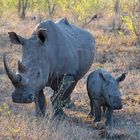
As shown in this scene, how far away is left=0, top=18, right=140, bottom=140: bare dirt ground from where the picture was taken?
6.20m

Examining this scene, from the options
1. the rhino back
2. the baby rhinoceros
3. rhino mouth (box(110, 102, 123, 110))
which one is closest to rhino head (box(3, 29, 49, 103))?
the rhino back

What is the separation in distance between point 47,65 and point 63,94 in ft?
2.73

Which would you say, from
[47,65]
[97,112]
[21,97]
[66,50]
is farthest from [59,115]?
[21,97]

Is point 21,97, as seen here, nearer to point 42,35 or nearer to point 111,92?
point 42,35

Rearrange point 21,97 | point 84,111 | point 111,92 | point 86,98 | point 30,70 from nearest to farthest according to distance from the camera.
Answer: point 21,97, point 30,70, point 111,92, point 84,111, point 86,98

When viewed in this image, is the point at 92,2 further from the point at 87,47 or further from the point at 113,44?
the point at 87,47

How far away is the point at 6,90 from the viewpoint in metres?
10.1

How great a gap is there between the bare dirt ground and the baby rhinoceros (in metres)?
0.25

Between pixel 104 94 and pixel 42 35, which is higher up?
pixel 42 35

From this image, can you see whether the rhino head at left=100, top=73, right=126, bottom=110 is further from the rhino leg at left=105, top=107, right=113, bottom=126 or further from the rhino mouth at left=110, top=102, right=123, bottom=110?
the rhino leg at left=105, top=107, right=113, bottom=126

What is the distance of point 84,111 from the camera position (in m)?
9.09

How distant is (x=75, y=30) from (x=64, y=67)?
1699mm

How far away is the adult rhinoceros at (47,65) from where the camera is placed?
7.07 metres

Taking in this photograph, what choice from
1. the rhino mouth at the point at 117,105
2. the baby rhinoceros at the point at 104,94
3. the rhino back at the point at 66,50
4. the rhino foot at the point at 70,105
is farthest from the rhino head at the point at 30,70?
the rhino foot at the point at 70,105
